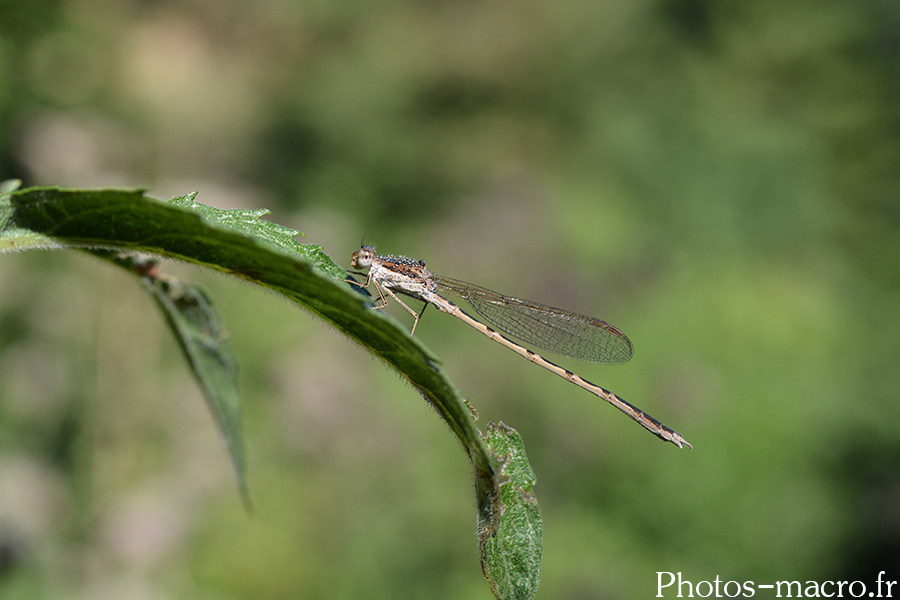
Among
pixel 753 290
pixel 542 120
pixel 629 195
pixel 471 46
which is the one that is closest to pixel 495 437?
pixel 753 290

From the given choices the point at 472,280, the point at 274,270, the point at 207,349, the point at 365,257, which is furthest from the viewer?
the point at 472,280

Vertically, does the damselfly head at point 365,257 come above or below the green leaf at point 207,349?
above

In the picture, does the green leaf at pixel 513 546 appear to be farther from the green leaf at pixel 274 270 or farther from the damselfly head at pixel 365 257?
the damselfly head at pixel 365 257

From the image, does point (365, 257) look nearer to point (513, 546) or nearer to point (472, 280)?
point (513, 546)

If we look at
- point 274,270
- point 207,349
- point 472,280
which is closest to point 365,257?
point 207,349

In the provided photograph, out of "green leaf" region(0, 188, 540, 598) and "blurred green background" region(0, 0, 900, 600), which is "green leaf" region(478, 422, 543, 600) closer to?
"green leaf" region(0, 188, 540, 598)

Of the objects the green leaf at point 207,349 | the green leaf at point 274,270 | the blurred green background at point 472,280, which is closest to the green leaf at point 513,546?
the green leaf at point 274,270
